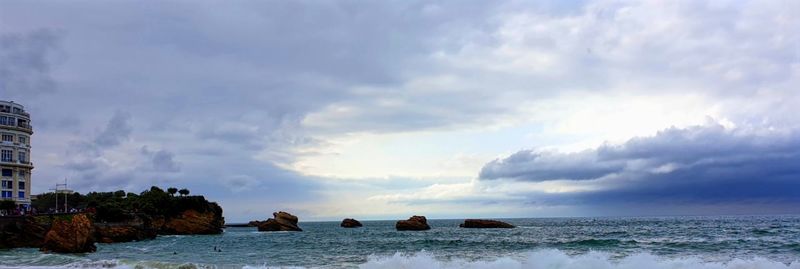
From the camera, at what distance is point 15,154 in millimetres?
75312

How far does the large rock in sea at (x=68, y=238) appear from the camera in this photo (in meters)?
46.9

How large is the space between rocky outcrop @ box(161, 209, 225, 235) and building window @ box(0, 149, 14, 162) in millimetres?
28409

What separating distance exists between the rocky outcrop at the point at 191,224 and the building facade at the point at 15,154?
79.4 ft

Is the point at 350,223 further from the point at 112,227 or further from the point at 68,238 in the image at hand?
the point at 68,238

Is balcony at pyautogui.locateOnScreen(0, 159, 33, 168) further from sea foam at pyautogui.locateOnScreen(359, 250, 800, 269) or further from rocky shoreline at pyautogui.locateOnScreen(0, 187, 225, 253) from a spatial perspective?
sea foam at pyautogui.locateOnScreen(359, 250, 800, 269)

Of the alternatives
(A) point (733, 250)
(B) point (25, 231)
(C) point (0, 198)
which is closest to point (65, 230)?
(B) point (25, 231)

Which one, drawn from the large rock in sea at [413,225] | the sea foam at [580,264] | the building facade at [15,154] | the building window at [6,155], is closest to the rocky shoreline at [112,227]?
the large rock in sea at [413,225]

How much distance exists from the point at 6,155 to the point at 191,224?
30922mm

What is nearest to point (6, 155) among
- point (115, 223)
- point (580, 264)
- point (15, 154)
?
point (15, 154)

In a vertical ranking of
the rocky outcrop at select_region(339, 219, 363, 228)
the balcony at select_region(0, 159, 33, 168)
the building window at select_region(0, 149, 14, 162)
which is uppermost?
the building window at select_region(0, 149, 14, 162)

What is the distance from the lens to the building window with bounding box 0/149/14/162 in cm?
7369

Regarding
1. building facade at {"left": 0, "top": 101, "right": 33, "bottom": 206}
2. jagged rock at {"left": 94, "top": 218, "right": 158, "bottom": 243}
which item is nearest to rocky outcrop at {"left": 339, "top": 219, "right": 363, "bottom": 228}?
jagged rock at {"left": 94, "top": 218, "right": 158, "bottom": 243}

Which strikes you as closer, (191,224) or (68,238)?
(68,238)

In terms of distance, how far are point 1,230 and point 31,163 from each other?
26.0m
